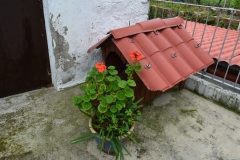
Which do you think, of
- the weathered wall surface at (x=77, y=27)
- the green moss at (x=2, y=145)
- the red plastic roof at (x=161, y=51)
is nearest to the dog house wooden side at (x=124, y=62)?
the red plastic roof at (x=161, y=51)

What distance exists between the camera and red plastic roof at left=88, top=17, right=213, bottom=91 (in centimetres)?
238

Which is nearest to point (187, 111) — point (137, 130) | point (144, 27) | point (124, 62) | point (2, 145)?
point (137, 130)

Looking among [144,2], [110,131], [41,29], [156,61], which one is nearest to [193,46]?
[156,61]

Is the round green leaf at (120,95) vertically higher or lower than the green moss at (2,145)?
higher

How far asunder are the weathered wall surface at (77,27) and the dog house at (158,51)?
0.45 m

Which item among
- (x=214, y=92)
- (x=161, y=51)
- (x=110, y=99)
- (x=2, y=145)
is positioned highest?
(x=161, y=51)

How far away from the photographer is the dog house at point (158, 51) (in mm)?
2385

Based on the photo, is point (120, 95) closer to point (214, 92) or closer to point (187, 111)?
point (187, 111)

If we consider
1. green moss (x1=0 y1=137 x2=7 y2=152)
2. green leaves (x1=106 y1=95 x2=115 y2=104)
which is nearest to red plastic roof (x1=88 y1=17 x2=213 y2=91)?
green leaves (x1=106 y1=95 x2=115 y2=104)

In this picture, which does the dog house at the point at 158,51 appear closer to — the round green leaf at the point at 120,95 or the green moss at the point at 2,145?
the round green leaf at the point at 120,95

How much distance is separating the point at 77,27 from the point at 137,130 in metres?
1.83

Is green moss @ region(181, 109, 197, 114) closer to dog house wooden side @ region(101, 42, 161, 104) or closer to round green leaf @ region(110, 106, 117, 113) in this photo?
dog house wooden side @ region(101, 42, 161, 104)

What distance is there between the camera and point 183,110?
2.99 m

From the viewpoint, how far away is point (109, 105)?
6.68ft
